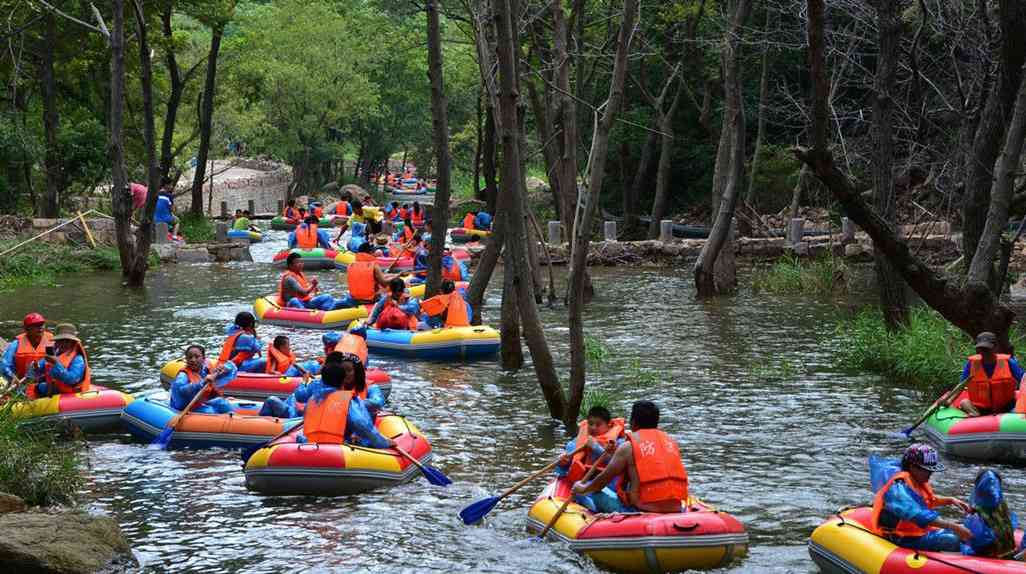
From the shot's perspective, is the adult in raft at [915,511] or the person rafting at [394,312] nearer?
the adult in raft at [915,511]

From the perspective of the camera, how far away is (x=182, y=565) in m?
9.54

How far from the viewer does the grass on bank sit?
15844 mm

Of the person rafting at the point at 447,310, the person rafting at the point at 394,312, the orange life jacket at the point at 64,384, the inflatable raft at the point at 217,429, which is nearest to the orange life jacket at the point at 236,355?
the orange life jacket at the point at 64,384

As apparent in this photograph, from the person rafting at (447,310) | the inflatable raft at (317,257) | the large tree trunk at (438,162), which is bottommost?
the person rafting at (447,310)

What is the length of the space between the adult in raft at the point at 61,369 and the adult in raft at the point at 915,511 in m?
8.42

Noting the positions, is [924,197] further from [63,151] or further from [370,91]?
[370,91]

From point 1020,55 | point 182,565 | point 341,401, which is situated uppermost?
point 1020,55

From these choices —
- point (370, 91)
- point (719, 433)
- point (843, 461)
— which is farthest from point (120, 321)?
point (370, 91)

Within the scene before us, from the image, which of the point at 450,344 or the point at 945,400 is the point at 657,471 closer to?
the point at 945,400

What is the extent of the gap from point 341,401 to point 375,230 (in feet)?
72.3

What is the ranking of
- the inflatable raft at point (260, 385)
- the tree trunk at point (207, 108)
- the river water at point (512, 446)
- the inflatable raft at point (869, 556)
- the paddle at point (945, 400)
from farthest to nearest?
the tree trunk at point (207, 108)
the inflatable raft at point (260, 385)
the paddle at point (945, 400)
the river water at point (512, 446)
the inflatable raft at point (869, 556)

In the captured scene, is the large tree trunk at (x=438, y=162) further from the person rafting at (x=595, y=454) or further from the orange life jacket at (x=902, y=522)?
the orange life jacket at (x=902, y=522)

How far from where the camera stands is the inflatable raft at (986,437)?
39.4 ft

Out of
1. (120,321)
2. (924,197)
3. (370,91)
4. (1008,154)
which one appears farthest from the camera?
(370,91)
